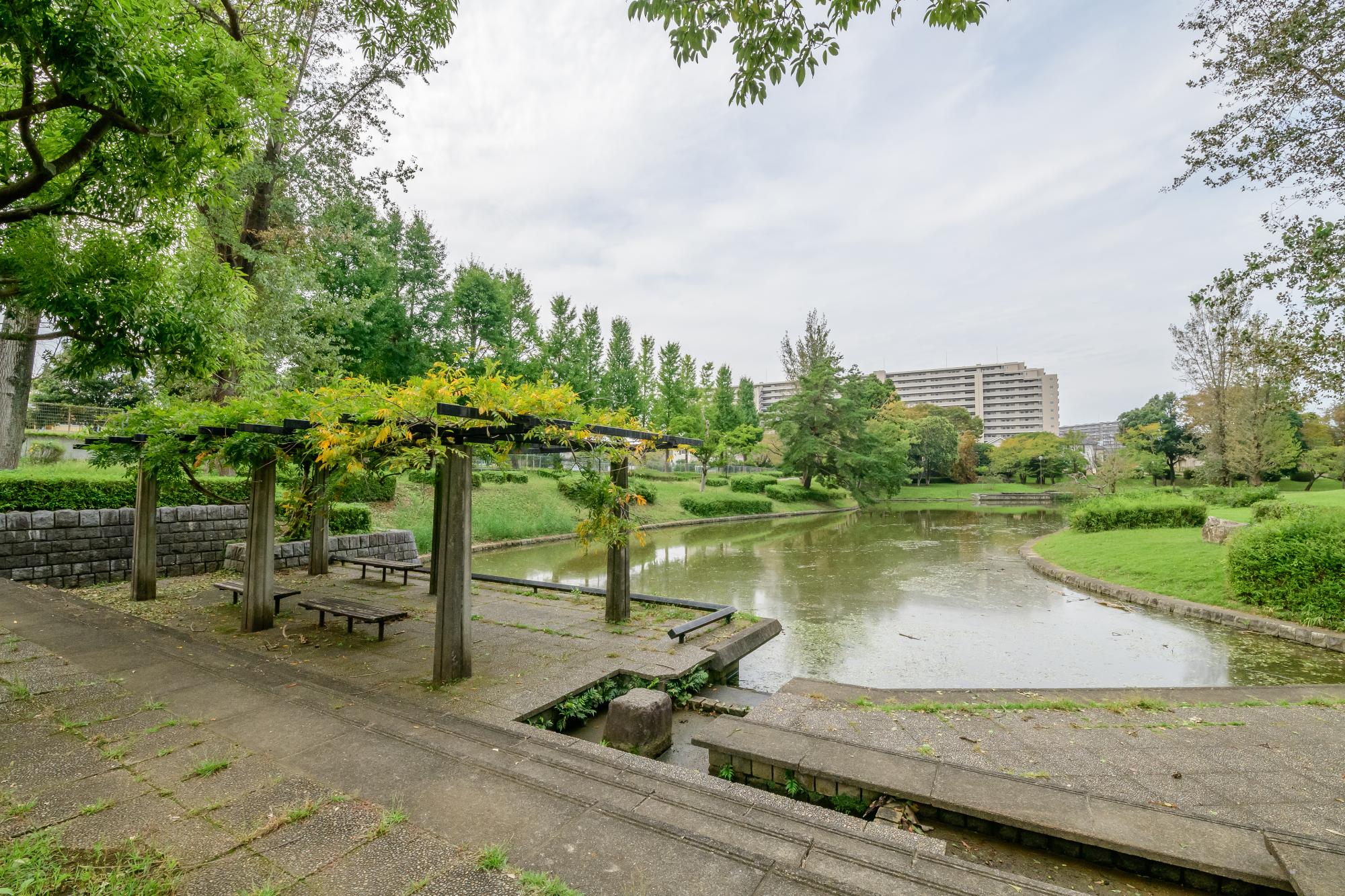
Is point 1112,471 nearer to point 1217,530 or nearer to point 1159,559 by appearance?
point 1217,530

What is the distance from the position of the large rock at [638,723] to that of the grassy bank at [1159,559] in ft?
27.3

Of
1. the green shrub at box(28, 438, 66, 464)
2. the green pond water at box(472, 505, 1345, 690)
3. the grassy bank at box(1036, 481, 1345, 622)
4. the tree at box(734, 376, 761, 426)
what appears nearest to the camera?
the green pond water at box(472, 505, 1345, 690)

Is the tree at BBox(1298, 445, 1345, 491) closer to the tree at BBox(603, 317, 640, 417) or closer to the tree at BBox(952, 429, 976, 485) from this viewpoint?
the tree at BBox(952, 429, 976, 485)

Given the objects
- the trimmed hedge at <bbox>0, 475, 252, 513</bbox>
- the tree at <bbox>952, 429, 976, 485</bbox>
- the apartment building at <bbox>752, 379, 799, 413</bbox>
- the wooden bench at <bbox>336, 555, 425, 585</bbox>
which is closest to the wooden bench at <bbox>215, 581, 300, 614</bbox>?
the trimmed hedge at <bbox>0, 475, 252, 513</bbox>

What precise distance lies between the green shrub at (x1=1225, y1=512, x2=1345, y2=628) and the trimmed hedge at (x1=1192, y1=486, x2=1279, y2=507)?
10.7 meters

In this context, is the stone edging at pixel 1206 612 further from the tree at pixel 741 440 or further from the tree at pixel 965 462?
the tree at pixel 965 462

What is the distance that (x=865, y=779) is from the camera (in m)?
2.69

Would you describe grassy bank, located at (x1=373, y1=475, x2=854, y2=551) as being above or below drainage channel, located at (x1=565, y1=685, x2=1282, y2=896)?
above

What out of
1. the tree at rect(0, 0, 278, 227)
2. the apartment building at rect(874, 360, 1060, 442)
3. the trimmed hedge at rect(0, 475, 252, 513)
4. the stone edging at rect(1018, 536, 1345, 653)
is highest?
the apartment building at rect(874, 360, 1060, 442)

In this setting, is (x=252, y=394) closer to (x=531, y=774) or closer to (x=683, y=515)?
(x=531, y=774)

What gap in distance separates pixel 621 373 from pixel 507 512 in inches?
508

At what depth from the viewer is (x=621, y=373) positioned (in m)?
27.8

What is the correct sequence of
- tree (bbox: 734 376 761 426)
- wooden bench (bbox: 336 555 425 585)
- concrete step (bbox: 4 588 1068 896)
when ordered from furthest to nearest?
tree (bbox: 734 376 761 426) → wooden bench (bbox: 336 555 425 585) → concrete step (bbox: 4 588 1068 896)

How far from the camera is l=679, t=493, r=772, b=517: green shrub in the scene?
22.1 m
